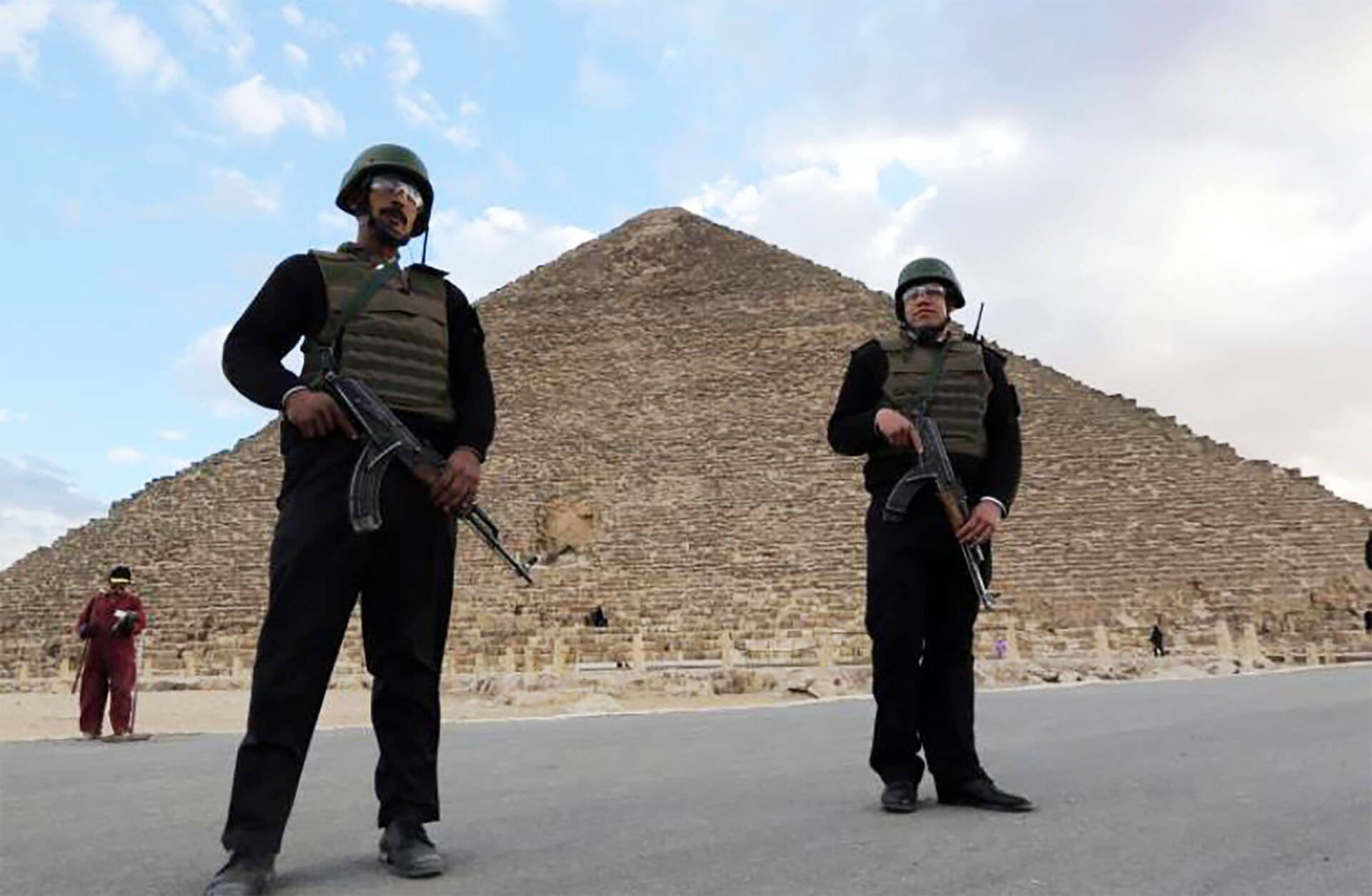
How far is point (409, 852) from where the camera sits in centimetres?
244

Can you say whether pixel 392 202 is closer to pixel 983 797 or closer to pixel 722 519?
pixel 983 797

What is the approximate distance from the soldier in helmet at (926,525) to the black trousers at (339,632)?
117 centimetres

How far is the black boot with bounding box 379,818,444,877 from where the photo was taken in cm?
240

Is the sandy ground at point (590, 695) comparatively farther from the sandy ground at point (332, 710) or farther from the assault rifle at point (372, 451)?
the assault rifle at point (372, 451)

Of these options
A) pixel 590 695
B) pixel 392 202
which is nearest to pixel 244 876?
pixel 392 202

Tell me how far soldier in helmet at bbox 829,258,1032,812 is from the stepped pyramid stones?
1897 centimetres

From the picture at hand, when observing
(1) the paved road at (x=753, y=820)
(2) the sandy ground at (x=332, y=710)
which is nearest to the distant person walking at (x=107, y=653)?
(2) the sandy ground at (x=332, y=710)

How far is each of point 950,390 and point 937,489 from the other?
0.95ft

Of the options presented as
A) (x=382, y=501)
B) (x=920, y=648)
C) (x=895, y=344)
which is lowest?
(x=920, y=648)

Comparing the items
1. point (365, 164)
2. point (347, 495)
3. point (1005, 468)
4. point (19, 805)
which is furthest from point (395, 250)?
point (19, 805)

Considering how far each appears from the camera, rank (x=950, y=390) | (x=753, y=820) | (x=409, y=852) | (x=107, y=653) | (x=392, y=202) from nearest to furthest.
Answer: (x=409, y=852) → (x=392, y=202) → (x=753, y=820) → (x=950, y=390) → (x=107, y=653)

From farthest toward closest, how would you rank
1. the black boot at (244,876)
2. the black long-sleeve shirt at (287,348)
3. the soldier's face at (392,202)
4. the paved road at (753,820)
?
1. the soldier's face at (392,202)
2. the black long-sleeve shirt at (287,348)
3. the paved road at (753,820)
4. the black boot at (244,876)

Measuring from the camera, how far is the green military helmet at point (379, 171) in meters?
2.76

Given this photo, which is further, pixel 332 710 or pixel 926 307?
pixel 332 710
